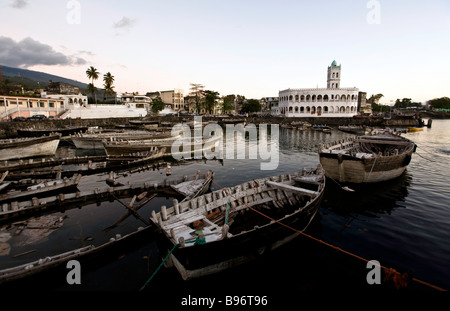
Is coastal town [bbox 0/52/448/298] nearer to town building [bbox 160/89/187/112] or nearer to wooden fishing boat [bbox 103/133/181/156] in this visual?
wooden fishing boat [bbox 103/133/181/156]

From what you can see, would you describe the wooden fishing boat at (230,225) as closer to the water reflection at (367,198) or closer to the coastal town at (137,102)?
the water reflection at (367,198)

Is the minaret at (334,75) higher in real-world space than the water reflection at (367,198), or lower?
higher

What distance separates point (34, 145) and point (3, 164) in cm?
→ 576

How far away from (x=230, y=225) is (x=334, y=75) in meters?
115

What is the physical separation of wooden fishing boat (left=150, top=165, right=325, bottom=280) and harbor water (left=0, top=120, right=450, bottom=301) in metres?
1.01

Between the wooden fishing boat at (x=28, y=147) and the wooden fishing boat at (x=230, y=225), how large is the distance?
3014 cm

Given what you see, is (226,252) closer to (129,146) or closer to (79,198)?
(79,198)

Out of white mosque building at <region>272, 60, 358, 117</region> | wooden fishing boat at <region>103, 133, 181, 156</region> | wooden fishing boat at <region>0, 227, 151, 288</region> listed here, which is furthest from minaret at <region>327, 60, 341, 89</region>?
wooden fishing boat at <region>0, 227, 151, 288</region>

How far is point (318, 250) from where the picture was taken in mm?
11078

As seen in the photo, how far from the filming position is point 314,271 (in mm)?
9625

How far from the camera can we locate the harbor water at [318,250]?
8.80 m

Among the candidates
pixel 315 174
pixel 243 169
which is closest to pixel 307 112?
pixel 243 169

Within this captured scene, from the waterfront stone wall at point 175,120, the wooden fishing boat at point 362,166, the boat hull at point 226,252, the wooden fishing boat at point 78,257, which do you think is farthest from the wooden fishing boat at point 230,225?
the waterfront stone wall at point 175,120

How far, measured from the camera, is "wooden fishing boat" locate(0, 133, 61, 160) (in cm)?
2785
